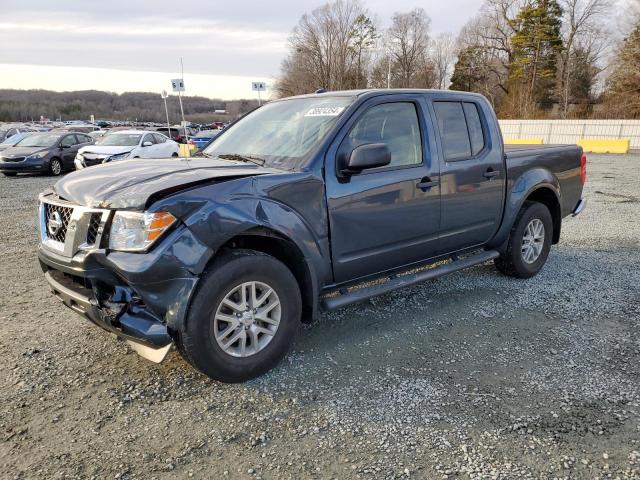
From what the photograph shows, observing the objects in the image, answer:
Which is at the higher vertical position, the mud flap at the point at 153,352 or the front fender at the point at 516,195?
the front fender at the point at 516,195

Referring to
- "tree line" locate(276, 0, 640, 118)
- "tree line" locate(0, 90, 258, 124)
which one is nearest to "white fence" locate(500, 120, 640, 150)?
"tree line" locate(276, 0, 640, 118)

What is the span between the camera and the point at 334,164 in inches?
137

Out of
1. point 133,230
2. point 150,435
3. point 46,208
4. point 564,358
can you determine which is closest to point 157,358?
point 150,435

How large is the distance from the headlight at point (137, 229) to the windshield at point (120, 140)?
45.5 ft

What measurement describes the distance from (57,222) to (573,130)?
35.0 metres

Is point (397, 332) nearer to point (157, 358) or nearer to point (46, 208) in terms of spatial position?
point (157, 358)

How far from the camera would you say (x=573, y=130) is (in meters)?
32.1

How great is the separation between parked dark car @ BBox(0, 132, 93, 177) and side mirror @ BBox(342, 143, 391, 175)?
50.7 feet

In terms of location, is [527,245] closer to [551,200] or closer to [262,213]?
[551,200]

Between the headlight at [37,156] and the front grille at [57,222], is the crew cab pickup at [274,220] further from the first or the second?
the headlight at [37,156]

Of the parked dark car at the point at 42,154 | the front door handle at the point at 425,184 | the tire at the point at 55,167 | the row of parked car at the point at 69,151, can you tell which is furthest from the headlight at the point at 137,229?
the tire at the point at 55,167

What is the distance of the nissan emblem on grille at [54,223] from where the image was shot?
3.17m

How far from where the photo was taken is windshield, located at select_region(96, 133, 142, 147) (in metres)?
15.6

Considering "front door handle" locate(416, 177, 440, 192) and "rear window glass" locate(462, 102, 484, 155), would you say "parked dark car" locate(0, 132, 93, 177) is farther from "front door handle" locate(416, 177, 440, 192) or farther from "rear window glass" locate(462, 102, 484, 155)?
"front door handle" locate(416, 177, 440, 192)
